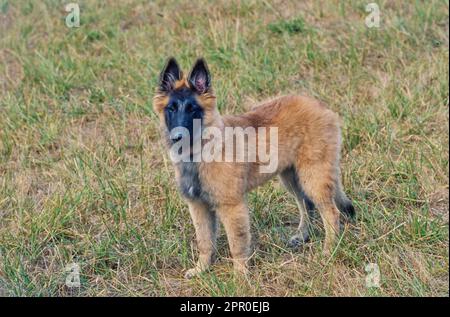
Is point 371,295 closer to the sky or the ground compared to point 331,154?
closer to the ground

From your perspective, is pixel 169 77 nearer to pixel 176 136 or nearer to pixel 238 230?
pixel 176 136

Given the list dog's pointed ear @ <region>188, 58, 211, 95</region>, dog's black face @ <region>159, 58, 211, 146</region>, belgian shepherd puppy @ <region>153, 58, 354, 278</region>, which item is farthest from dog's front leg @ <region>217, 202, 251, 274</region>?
dog's pointed ear @ <region>188, 58, 211, 95</region>

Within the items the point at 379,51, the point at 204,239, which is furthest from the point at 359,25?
the point at 204,239

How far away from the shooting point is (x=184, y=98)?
16.0ft

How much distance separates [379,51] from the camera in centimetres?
853

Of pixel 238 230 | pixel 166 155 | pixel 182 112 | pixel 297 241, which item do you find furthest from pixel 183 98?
pixel 166 155

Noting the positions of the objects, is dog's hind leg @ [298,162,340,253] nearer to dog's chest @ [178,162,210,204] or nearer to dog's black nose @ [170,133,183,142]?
dog's chest @ [178,162,210,204]

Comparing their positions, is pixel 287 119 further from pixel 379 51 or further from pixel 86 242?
pixel 379 51

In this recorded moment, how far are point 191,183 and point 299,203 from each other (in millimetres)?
1126

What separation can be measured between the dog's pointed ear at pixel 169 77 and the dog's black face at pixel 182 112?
0.27 feet

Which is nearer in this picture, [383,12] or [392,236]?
[392,236]

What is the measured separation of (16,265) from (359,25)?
5.58 meters

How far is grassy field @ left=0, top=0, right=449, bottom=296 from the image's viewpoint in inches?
198

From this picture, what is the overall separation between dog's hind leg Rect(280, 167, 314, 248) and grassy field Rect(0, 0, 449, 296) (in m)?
0.12
